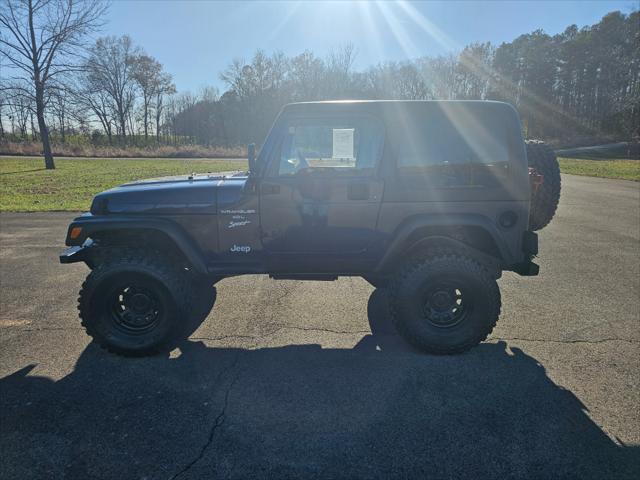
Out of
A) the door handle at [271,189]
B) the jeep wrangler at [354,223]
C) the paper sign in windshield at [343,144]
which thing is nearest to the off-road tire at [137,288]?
the jeep wrangler at [354,223]

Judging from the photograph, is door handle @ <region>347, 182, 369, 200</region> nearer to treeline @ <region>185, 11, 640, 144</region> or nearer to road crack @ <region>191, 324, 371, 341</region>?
road crack @ <region>191, 324, 371, 341</region>

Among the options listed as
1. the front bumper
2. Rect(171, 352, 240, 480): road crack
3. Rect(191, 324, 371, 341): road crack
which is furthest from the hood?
Rect(171, 352, 240, 480): road crack

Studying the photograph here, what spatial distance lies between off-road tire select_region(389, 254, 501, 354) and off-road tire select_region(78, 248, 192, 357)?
1.83 metres

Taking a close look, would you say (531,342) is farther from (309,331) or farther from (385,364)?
(309,331)

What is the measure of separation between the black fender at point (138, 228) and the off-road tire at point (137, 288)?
21 centimetres

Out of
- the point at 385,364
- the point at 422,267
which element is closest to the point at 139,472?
the point at 385,364

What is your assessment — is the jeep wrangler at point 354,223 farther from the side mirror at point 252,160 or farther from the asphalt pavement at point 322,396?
the asphalt pavement at point 322,396

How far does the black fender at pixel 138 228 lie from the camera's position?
10.5ft

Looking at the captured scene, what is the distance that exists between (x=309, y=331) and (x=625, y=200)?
12.3 m

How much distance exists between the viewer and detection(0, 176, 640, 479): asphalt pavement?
7.12 feet

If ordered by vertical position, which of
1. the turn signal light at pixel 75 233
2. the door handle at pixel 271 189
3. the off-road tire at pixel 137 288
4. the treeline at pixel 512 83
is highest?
the treeline at pixel 512 83

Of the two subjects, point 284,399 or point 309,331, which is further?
point 309,331

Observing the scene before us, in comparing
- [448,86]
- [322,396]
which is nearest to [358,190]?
[322,396]

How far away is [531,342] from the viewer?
3.47 meters
